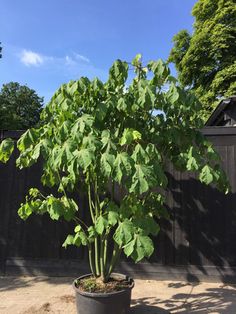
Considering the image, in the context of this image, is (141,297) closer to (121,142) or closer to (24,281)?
(24,281)

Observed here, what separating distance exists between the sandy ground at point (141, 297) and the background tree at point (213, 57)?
1781 centimetres

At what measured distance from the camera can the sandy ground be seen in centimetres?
418

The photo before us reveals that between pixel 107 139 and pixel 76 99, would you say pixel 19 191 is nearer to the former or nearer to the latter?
pixel 76 99

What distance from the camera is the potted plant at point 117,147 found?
9.86 ft

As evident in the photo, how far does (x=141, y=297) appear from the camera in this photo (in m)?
4.59

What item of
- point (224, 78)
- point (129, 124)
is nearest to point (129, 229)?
point (129, 124)

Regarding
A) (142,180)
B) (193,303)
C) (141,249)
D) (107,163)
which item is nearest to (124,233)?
(141,249)

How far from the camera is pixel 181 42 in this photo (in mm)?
25641

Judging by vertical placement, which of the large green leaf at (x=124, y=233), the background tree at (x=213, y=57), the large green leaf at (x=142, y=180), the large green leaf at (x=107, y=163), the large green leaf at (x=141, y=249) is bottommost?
the large green leaf at (x=141, y=249)

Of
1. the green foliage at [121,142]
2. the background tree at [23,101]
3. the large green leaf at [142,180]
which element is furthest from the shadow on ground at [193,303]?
the background tree at [23,101]

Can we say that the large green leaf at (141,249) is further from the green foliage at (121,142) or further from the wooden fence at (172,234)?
the wooden fence at (172,234)

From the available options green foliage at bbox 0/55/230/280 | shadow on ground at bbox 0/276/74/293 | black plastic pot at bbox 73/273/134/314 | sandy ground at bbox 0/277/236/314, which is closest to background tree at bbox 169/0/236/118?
sandy ground at bbox 0/277/236/314

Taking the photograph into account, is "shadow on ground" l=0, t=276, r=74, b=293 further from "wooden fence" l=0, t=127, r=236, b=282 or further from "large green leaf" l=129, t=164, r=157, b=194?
"large green leaf" l=129, t=164, r=157, b=194

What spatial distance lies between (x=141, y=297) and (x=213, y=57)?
2090 cm
